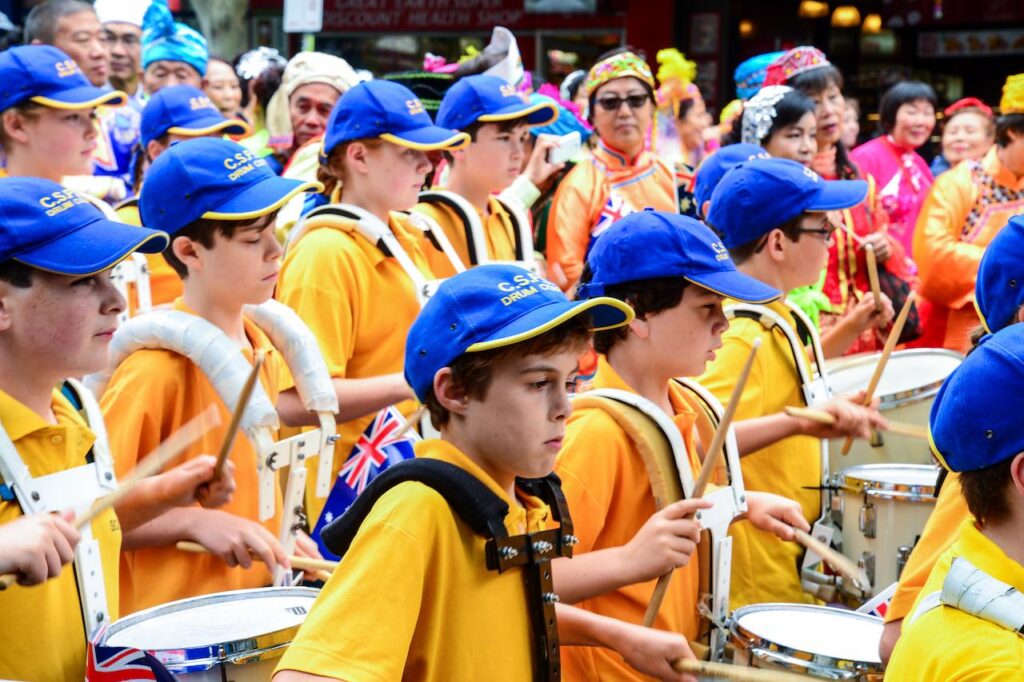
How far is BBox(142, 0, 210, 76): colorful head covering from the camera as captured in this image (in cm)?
840

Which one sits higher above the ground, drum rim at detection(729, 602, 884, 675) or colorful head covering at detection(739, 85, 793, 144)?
colorful head covering at detection(739, 85, 793, 144)

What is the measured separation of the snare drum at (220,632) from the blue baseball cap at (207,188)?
3.49 ft

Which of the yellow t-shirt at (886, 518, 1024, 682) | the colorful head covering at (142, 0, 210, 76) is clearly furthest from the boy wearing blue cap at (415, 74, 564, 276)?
the yellow t-shirt at (886, 518, 1024, 682)

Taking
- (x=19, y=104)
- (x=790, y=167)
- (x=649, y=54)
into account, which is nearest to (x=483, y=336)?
(x=790, y=167)

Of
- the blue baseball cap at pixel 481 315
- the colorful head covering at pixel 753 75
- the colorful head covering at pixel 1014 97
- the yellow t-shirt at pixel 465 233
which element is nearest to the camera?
the blue baseball cap at pixel 481 315

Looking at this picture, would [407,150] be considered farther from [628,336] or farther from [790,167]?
[628,336]

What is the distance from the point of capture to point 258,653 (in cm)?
263

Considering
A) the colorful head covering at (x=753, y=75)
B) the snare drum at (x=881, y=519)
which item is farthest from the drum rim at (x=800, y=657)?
the colorful head covering at (x=753, y=75)

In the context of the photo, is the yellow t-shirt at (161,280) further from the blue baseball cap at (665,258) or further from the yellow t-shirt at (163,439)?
the blue baseball cap at (665,258)

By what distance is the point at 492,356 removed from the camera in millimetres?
2537

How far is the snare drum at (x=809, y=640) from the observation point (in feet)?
9.92

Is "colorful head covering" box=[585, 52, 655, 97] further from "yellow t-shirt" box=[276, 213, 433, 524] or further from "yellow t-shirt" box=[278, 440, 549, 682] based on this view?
"yellow t-shirt" box=[278, 440, 549, 682]

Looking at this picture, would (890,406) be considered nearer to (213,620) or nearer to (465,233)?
(465,233)

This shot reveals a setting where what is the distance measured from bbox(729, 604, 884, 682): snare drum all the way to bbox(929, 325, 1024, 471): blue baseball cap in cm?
87
